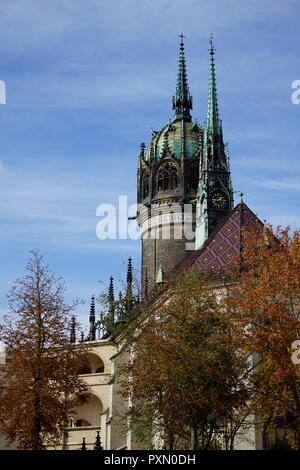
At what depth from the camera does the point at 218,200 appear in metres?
47.8

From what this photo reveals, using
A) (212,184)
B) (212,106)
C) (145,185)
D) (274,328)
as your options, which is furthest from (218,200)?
(274,328)

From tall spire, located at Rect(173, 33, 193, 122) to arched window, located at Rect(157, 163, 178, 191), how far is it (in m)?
5.74

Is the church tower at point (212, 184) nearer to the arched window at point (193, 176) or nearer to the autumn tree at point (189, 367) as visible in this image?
the arched window at point (193, 176)

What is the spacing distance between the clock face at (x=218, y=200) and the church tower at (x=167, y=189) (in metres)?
13.3

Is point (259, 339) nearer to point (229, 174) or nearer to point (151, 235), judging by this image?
point (229, 174)

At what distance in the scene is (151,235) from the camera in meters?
63.4

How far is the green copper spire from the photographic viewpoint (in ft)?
170

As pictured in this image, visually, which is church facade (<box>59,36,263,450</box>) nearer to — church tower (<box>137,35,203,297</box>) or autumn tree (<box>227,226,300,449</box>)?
church tower (<box>137,35,203,297</box>)

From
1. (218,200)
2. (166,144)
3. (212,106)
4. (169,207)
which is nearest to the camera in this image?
(218,200)

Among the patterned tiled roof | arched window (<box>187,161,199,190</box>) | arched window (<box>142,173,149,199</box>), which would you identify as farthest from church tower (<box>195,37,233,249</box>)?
arched window (<box>142,173,149,199</box>)

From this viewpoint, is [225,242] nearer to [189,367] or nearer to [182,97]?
[189,367]

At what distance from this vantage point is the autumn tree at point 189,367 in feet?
84.1

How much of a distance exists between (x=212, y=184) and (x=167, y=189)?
1515 centimetres
